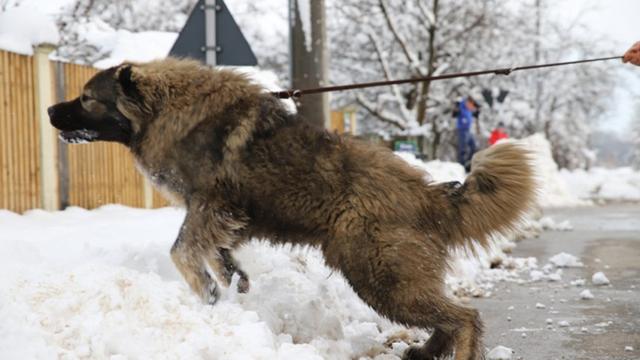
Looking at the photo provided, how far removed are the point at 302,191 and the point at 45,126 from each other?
6120mm

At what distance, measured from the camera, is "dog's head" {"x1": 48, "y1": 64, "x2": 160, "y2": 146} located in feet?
14.9

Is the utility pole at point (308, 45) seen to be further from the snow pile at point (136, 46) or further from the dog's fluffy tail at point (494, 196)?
the dog's fluffy tail at point (494, 196)

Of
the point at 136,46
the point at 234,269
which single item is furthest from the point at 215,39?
the point at 136,46

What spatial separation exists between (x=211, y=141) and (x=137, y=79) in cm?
73

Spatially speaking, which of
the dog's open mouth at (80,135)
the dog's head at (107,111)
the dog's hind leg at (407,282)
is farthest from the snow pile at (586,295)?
the dog's open mouth at (80,135)

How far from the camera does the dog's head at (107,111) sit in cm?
454

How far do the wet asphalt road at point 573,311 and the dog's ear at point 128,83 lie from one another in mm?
2894

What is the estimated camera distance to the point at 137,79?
180 inches

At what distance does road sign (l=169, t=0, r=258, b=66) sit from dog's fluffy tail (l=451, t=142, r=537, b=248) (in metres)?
3.25

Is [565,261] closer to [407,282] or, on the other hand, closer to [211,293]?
Answer: [407,282]

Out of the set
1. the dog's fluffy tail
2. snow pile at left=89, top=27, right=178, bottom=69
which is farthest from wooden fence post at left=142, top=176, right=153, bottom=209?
the dog's fluffy tail

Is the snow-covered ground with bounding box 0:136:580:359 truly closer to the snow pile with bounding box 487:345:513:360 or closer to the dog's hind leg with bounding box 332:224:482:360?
the dog's hind leg with bounding box 332:224:482:360

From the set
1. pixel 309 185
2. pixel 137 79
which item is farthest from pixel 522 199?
pixel 137 79

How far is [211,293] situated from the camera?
4.40 metres
